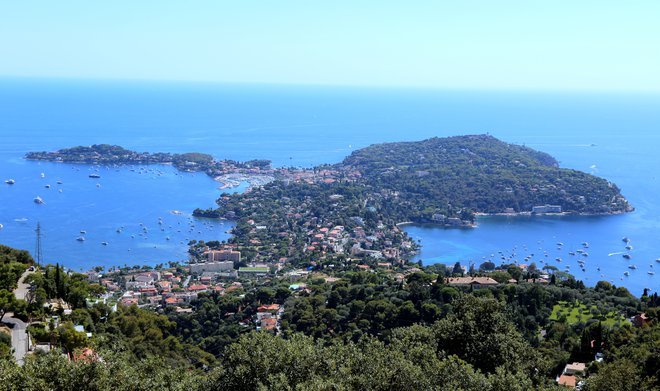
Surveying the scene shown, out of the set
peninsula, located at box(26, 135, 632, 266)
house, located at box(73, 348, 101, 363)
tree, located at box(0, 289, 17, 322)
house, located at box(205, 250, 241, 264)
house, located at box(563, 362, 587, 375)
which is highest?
house, located at box(73, 348, 101, 363)

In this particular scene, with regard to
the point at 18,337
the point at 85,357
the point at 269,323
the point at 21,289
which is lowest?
the point at 269,323

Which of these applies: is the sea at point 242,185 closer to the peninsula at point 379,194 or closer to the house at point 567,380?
the peninsula at point 379,194

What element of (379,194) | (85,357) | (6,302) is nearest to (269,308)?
(6,302)

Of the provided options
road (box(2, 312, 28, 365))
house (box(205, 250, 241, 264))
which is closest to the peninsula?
house (box(205, 250, 241, 264))

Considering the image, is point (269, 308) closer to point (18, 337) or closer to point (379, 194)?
point (18, 337)

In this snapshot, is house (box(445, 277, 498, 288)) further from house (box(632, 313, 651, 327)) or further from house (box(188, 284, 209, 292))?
house (box(188, 284, 209, 292))

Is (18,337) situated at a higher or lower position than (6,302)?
lower
